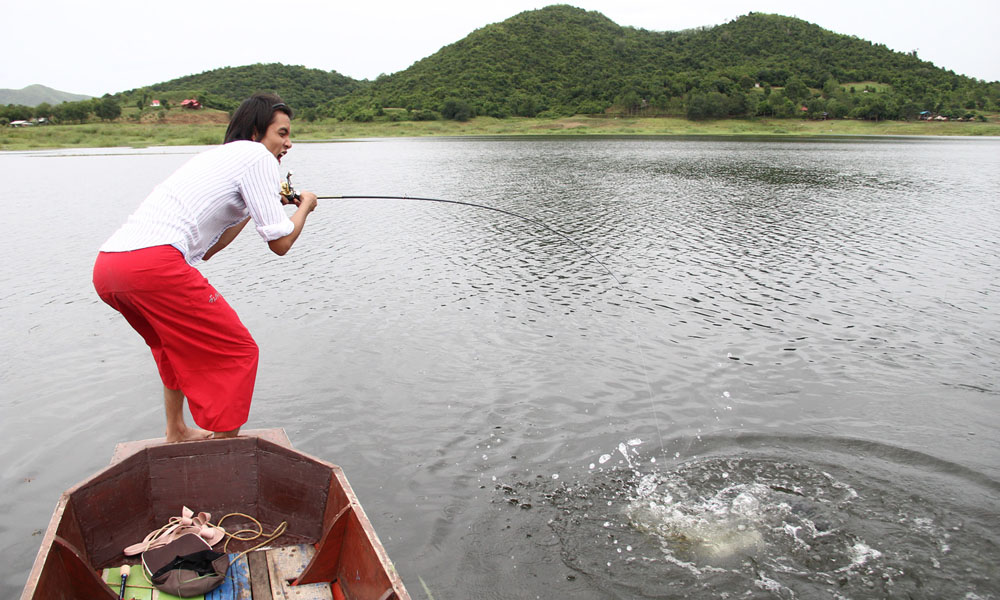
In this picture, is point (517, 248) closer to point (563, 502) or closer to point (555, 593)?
point (563, 502)

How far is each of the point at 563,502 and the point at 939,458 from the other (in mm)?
3923

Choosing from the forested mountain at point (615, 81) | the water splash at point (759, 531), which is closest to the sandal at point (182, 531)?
the water splash at point (759, 531)

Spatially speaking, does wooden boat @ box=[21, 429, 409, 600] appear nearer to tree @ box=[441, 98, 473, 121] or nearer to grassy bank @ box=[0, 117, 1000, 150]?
grassy bank @ box=[0, 117, 1000, 150]

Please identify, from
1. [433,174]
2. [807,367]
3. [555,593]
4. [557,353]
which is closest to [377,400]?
[557,353]

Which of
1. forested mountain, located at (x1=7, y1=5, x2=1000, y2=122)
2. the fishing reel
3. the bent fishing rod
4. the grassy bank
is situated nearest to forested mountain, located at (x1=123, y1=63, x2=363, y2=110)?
forested mountain, located at (x1=7, y1=5, x2=1000, y2=122)

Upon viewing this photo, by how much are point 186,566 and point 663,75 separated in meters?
126

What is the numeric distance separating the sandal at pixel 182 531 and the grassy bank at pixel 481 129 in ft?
232

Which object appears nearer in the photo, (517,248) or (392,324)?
(392,324)

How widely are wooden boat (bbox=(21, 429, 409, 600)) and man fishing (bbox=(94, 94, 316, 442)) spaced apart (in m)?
0.32

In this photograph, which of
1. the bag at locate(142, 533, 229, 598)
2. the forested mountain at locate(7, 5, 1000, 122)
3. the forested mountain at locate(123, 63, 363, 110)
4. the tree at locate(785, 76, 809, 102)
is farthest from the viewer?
the forested mountain at locate(123, 63, 363, 110)

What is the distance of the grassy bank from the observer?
68812 millimetres

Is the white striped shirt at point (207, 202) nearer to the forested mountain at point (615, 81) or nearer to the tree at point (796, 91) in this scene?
the forested mountain at point (615, 81)

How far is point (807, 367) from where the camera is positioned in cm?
867

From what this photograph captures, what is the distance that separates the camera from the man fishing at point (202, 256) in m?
3.87
